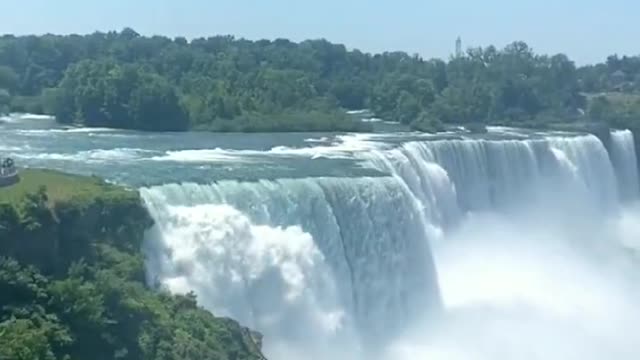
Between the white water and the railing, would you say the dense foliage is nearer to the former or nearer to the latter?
the white water

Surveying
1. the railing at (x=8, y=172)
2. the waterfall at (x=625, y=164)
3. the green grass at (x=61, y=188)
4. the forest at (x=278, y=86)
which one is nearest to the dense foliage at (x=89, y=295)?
the green grass at (x=61, y=188)

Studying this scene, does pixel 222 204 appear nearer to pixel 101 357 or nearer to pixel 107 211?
pixel 107 211

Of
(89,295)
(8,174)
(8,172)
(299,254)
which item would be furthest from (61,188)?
(299,254)

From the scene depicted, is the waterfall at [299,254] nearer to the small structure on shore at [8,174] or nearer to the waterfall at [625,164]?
the small structure on shore at [8,174]

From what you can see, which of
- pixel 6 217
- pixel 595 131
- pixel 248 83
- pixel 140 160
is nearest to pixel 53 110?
pixel 248 83

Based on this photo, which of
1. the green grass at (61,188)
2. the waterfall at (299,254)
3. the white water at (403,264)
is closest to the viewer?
the green grass at (61,188)

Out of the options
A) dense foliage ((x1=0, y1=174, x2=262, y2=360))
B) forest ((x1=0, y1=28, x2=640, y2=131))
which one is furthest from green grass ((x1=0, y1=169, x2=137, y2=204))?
forest ((x1=0, y1=28, x2=640, y2=131))
